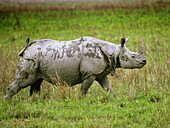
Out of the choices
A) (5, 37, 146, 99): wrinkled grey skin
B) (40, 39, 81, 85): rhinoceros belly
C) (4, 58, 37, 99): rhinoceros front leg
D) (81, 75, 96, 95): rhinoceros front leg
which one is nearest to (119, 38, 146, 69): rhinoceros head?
(5, 37, 146, 99): wrinkled grey skin

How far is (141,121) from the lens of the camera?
552cm

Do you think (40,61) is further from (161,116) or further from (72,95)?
(161,116)

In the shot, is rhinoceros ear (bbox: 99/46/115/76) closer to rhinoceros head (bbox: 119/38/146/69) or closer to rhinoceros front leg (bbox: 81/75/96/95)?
rhinoceros head (bbox: 119/38/146/69)

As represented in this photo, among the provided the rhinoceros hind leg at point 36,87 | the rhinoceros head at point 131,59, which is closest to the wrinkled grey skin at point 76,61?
the rhinoceros head at point 131,59

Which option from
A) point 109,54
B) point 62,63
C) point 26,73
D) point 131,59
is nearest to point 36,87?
point 26,73

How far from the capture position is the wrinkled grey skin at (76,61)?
6.51 m

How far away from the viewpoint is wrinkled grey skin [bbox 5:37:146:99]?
6508 mm

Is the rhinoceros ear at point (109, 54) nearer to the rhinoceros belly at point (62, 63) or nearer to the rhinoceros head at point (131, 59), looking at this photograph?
the rhinoceros head at point (131, 59)

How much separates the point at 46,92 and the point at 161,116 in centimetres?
282

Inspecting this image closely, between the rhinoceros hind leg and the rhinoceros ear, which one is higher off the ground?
the rhinoceros ear

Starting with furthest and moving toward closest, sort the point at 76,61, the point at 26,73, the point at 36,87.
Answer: the point at 36,87 → the point at 26,73 → the point at 76,61

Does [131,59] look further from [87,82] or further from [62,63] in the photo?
[62,63]

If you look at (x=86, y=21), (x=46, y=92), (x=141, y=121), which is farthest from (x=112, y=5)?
(x=141, y=121)

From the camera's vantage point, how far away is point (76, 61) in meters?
6.50
